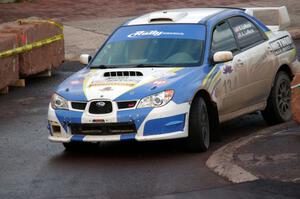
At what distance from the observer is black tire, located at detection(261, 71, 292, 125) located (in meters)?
12.3

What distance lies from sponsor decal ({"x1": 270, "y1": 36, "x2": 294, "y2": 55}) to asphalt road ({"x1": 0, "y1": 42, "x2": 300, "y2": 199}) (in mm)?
1008

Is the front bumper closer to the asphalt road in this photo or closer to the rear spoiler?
the asphalt road

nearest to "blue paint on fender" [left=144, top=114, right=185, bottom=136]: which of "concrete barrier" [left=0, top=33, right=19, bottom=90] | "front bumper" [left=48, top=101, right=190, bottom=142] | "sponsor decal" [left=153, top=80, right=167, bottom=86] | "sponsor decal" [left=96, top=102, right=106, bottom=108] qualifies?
"front bumper" [left=48, top=101, right=190, bottom=142]

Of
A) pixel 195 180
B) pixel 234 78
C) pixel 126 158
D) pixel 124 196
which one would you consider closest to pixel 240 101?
pixel 234 78

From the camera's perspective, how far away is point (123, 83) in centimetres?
1048

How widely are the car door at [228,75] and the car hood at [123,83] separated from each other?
1.44 ft

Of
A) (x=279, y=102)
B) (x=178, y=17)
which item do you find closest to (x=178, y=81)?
(x=178, y=17)

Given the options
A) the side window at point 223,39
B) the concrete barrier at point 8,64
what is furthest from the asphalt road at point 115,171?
the concrete barrier at point 8,64

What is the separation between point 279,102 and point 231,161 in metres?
2.94

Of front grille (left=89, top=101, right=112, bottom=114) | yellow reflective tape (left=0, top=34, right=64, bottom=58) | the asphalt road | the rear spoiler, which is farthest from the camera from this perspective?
yellow reflective tape (left=0, top=34, right=64, bottom=58)

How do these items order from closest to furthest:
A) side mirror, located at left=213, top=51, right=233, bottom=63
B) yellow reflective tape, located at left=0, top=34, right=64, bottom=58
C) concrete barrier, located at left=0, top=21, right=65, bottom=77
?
side mirror, located at left=213, top=51, right=233, bottom=63
yellow reflective tape, located at left=0, top=34, right=64, bottom=58
concrete barrier, located at left=0, top=21, right=65, bottom=77

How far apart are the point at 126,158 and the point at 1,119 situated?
397cm

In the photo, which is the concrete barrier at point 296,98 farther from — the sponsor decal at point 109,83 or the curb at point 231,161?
the sponsor decal at point 109,83

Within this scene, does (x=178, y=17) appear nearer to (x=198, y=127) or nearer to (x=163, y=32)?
(x=163, y=32)
